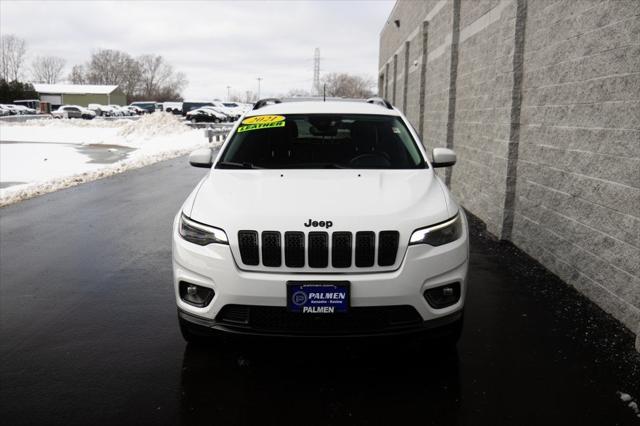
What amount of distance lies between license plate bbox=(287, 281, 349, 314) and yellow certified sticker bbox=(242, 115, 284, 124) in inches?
87.2

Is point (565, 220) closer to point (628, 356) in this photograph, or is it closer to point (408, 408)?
point (628, 356)

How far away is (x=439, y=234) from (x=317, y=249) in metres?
Answer: 0.79

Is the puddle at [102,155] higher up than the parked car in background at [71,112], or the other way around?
the parked car in background at [71,112]

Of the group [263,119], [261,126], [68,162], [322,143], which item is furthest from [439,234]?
[68,162]

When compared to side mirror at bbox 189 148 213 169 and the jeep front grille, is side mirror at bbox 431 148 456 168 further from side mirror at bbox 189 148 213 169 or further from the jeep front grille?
side mirror at bbox 189 148 213 169

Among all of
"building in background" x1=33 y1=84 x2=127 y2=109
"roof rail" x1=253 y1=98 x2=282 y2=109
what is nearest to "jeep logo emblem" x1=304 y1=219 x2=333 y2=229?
"roof rail" x1=253 y1=98 x2=282 y2=109

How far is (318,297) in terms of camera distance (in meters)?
3.29

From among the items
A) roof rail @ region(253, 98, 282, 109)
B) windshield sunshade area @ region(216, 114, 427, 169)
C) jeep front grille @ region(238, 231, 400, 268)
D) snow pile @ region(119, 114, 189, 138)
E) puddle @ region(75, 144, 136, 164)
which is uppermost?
roof rail @ region(253, 98, 282, 109)

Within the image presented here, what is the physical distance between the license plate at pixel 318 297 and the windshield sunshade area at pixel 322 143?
1.53 m

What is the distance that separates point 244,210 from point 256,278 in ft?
1.50

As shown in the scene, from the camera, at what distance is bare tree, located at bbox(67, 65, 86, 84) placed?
14175 cm

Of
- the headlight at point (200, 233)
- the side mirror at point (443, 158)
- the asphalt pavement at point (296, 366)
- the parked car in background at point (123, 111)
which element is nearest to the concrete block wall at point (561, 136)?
the asphalt pavement at point (296, 366)

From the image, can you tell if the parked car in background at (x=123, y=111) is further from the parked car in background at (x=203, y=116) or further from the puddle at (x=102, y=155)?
the puddle at (x=102, y=155)

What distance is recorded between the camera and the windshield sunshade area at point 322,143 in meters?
4.71
